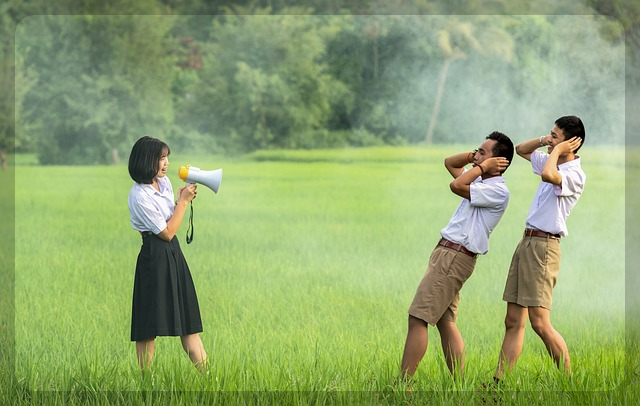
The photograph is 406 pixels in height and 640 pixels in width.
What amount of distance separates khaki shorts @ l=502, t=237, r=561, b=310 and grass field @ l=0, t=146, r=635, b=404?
1.21ft

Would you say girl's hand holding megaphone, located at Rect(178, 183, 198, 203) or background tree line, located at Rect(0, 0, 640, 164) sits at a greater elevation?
background tree line, located at Rect(0, 0, 640, 164)

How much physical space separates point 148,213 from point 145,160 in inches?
9.5

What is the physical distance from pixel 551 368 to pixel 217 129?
963 centimetres

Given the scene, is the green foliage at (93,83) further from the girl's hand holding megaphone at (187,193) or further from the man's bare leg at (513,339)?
the man's bare leg at (513,339)

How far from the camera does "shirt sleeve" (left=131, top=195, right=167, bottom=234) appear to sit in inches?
182

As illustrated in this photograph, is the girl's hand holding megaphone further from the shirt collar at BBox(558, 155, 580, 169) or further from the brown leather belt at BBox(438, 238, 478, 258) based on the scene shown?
the shirt collar at BBox(558, 155, 580, 169)

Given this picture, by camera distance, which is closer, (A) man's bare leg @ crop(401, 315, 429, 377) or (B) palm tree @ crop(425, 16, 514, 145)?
(A) man's bare leg @ crop(401, 315, 429, 377)

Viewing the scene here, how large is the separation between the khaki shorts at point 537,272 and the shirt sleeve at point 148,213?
1677mm

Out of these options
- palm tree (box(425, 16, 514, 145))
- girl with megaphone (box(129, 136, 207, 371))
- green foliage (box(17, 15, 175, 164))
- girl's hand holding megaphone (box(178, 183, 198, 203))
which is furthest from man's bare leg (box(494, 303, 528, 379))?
green foliage (box(17, 15, 175, 164))

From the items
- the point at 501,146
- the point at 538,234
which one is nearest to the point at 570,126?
the point at 501,146

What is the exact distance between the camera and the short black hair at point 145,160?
465cm

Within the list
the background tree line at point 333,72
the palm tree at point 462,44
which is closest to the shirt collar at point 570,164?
the background tree line at point 333,72

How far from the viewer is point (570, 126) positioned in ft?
15.6

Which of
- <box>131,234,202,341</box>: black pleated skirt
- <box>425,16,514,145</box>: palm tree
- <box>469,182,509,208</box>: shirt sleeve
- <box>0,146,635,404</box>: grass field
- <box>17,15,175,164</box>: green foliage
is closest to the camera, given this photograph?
<box>469,182,509,208</box>: shirt sleeve
